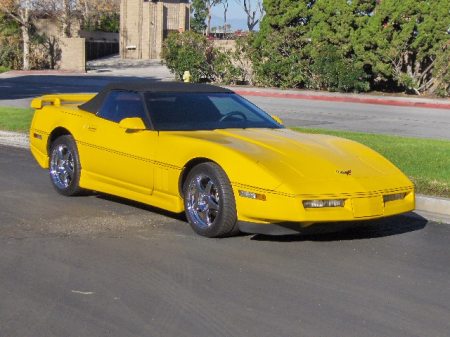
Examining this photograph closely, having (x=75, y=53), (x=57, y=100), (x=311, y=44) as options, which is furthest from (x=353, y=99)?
(x=75, y=53)

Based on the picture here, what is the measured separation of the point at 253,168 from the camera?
6879mm

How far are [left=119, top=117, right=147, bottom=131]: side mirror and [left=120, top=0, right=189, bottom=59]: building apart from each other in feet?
180

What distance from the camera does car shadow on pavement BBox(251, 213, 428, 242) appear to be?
7336mm

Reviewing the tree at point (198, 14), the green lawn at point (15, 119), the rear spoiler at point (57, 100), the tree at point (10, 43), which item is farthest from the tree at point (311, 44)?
the tree at point (198, 14)

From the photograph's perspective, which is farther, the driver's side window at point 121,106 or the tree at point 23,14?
the tree at point 23,14

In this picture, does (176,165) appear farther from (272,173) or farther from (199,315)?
(199,315)

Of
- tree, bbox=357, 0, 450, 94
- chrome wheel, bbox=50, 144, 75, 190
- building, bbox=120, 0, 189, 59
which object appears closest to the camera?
chrome wheel, bbox=50, 144, 75, 190

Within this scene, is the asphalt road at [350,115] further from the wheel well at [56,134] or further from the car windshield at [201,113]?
the wheel well at [56,134]

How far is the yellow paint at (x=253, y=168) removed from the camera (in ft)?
22.2

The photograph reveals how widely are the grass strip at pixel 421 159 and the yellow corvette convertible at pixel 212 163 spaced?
1965 millimetres

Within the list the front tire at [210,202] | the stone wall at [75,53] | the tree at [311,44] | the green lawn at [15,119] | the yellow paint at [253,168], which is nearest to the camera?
the yellow paint at [253,168]

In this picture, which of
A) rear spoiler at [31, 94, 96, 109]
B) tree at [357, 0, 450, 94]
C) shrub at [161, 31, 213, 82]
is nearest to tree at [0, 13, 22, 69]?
shrub at [161, 31, 213, 82]

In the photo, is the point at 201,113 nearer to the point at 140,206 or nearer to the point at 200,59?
the point at 140,206

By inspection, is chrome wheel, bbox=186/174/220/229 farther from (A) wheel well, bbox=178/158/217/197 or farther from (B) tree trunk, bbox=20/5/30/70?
(B) tree trunk, bbox=20/5/30/70
